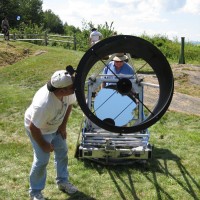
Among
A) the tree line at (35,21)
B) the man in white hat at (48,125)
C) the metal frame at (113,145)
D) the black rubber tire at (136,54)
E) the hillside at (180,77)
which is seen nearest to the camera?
the black rubber tire at (136,54)

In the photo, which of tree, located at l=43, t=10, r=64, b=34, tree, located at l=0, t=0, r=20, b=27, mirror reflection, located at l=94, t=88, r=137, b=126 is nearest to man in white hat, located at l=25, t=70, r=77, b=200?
mirror reflection, located at l=94, t=88, r=137, b=126

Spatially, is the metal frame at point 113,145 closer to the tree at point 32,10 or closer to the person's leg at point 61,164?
the person's leg at point 61,164

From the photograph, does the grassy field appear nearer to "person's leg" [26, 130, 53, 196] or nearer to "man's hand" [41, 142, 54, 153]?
"person's leg" [26, 130, 53, 196]

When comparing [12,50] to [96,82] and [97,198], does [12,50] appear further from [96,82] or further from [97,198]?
[97,198]

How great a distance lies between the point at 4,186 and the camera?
15.7ft

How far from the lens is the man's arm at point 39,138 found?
13.0 feet

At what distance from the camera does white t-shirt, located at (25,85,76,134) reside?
3.89m

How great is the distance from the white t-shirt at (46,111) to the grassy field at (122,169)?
1.00 metres

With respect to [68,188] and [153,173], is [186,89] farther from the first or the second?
[68,188]

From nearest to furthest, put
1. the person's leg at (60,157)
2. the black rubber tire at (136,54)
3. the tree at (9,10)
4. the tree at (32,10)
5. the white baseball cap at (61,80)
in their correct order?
the black rubber tire at (136,54), the white baseball cap at (61,80), the person's leg at (60,157), the tree at (9,10), the tree at (32,10)

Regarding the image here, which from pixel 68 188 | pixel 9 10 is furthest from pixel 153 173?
pixel 9 10

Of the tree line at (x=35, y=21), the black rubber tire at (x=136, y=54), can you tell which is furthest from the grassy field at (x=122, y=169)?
the tree line at (x=35, y=21)

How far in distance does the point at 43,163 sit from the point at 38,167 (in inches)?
2.8

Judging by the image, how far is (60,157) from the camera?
14.8 feet
